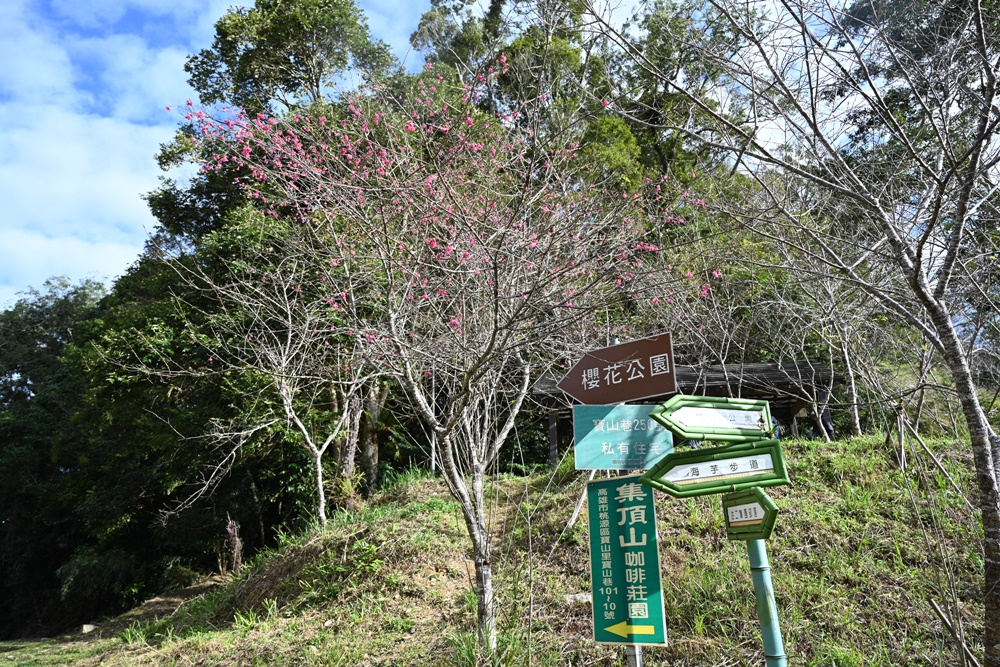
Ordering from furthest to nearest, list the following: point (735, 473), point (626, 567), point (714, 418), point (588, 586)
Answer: point (588, 586) → point (626, 567) → point (714, 418) → point (735, 473)

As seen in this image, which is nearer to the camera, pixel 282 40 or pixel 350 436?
pixel 350 436

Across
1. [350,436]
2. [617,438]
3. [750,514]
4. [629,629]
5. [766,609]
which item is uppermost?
[350,436]

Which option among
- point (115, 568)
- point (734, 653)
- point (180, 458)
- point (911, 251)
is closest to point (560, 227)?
point (911, 251)

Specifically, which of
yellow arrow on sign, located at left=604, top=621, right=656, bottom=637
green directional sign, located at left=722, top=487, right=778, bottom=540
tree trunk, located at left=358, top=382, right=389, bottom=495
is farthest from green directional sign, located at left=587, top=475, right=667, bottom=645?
tree trunk, located at left=358, top=382, right=389, bottom=495

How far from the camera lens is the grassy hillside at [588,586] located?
4480 mm

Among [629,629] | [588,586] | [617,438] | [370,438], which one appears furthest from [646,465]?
[370,438]

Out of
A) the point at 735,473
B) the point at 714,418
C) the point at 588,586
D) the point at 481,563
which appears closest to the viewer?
the point at 735,473

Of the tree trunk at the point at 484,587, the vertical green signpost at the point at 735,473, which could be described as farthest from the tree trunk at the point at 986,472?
the tree trunk at the point at 484,587

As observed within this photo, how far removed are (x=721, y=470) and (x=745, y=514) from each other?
21 cm

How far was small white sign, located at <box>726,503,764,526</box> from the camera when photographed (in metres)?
2.61

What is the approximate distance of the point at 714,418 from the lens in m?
2.96

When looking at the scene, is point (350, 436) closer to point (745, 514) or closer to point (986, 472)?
point (745, 514)

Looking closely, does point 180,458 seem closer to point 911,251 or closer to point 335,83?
point 335,83

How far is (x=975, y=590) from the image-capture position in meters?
4.70
